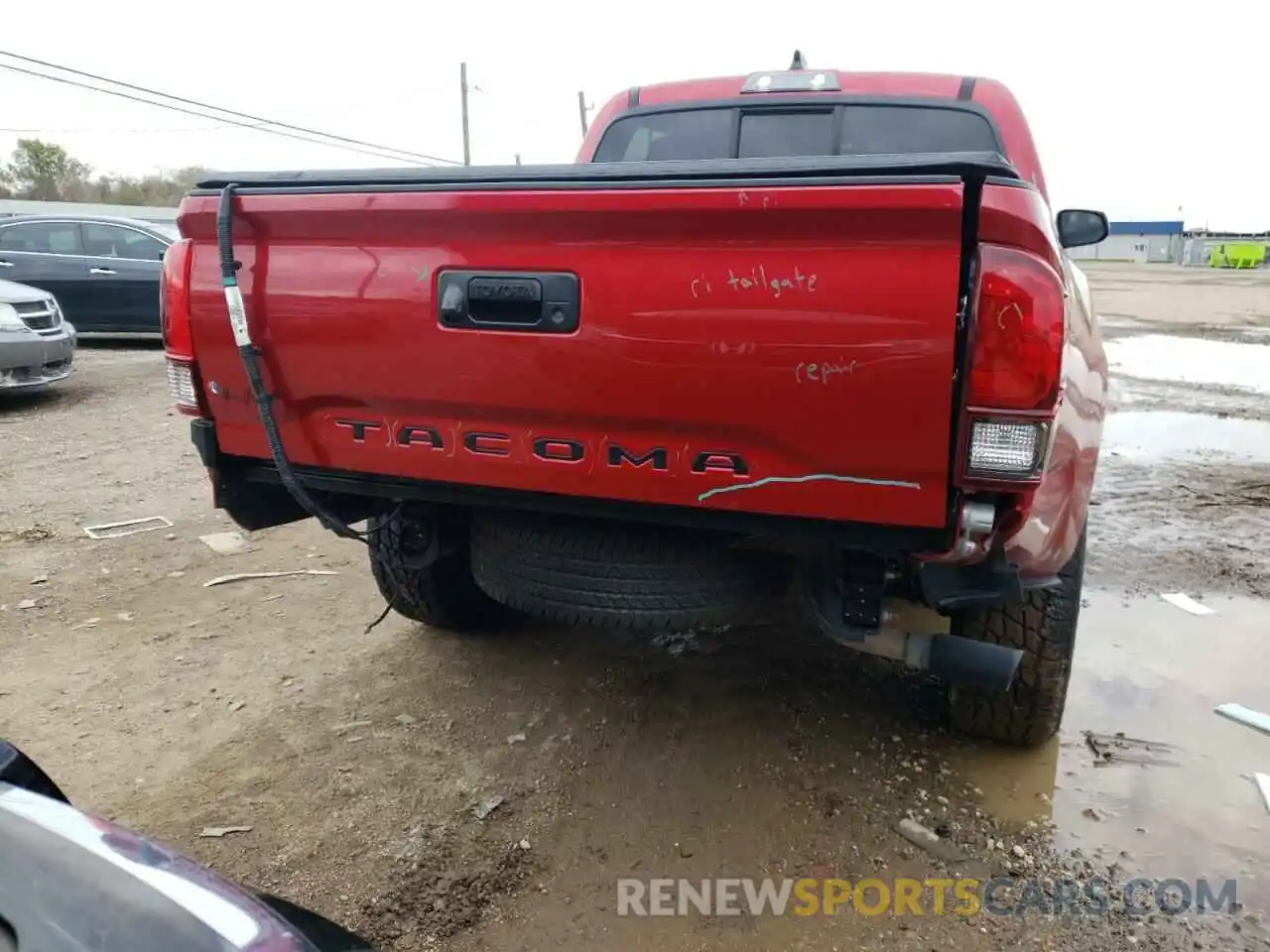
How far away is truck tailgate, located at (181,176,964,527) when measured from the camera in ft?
6.04

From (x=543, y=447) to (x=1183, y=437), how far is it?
274 inches

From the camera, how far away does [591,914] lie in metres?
2.23

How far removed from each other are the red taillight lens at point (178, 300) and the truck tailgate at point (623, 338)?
0.04 metres

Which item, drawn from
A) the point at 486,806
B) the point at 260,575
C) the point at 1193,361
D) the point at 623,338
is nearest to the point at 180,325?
the point at 623,338

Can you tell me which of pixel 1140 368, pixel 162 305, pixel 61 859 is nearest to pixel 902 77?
pixel 162 305

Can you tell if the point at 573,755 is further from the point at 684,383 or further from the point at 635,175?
the point at 635,175

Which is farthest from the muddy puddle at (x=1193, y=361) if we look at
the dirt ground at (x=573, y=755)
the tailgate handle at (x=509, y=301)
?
the tailgate handle at (x=509, y=301)

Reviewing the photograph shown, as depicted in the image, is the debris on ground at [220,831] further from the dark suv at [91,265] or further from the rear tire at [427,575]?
the dark suv at [91,265]

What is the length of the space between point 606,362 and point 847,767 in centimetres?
154

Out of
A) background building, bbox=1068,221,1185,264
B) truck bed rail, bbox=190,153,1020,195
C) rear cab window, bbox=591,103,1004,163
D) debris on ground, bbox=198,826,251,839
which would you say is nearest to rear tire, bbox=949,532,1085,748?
truck bed rail, bbox=190,153,1020,195

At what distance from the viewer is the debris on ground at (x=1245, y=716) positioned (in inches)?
119

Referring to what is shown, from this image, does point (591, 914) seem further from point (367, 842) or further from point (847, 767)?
point (847, 767)
